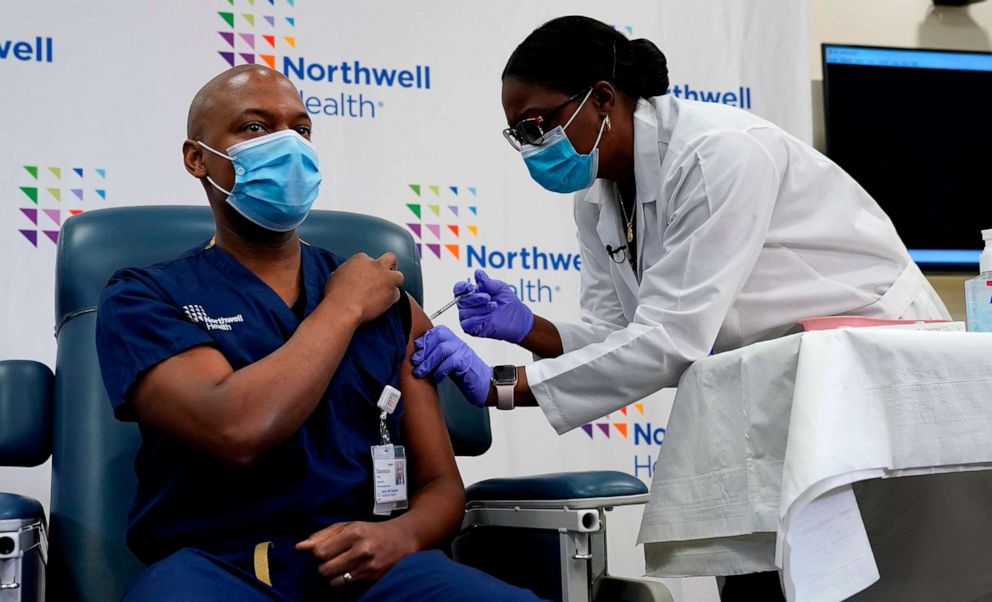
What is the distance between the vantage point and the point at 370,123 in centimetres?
268

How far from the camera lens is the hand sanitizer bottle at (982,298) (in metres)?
1.47

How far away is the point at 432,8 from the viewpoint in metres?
2.78

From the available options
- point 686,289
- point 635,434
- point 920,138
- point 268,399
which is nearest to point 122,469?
point 268,399

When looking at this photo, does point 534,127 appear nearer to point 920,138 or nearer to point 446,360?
point 446,360

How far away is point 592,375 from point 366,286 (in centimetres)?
40

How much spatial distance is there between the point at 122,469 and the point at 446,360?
0.52m

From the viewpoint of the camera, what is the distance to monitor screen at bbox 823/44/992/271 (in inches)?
125

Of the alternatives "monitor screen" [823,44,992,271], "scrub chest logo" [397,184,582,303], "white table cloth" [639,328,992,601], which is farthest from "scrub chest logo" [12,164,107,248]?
"monitor screen" [823,44,992,271]

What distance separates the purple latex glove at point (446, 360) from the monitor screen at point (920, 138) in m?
1.88

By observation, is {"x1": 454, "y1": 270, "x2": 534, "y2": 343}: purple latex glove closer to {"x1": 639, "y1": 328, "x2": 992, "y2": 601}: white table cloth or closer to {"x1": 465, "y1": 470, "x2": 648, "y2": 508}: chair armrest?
{"x1": 465, "y1": 470, "x2": 648, "y2": 508}: chair armrest

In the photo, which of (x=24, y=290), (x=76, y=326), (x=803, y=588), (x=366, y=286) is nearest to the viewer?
(x=803, y=588)

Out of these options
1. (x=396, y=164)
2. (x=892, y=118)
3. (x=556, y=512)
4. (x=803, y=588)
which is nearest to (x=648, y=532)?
(x=556, y=512)

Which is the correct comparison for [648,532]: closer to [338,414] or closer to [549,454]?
[338,414]

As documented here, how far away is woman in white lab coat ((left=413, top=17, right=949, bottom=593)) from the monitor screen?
1410 millimetres
